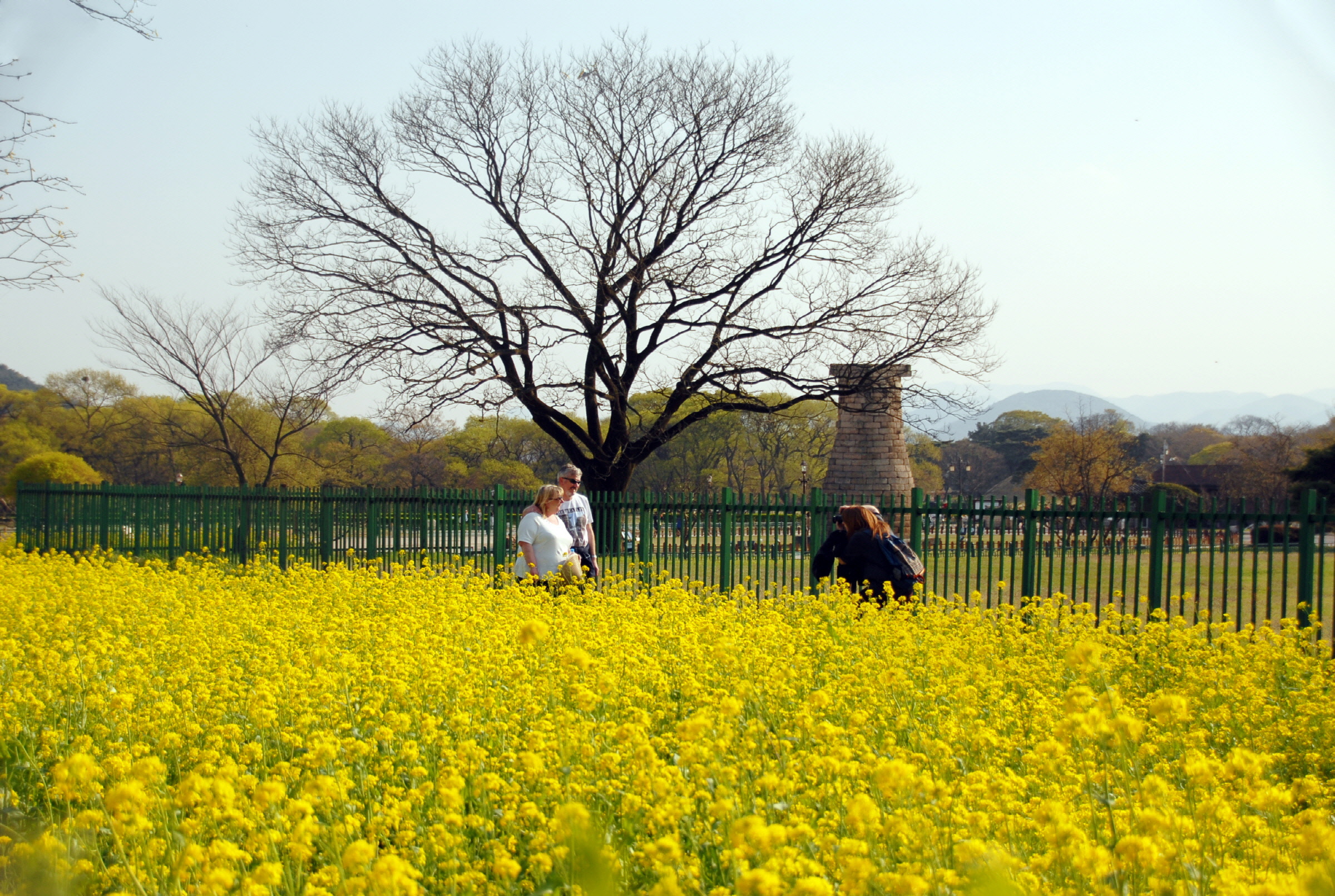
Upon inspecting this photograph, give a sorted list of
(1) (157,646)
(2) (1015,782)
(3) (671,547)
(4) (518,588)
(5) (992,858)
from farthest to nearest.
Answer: (3) (671,547) < (4) (518,588) < (1) (157,646) < (2) (1015,782) < (5) (992,858)

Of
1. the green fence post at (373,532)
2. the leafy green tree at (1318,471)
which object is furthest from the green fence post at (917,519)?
the leafy green tree at (1318,471)

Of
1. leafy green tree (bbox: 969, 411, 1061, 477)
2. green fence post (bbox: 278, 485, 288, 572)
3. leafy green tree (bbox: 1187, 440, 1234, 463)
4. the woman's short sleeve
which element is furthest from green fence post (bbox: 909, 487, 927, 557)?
leafy green tree (bbox: 1187, 440, 1234, 463)

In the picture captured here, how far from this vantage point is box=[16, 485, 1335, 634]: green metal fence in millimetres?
8547

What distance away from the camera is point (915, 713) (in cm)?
453

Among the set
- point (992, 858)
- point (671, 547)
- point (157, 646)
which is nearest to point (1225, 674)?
point (992, 858)

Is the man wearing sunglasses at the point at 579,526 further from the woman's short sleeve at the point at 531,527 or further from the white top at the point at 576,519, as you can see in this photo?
the woman's short sleeve at the point at 531,527

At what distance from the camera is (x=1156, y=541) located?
863 cm

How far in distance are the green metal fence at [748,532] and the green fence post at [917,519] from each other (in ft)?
0.07

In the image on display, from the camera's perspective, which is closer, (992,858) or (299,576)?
(992,858)

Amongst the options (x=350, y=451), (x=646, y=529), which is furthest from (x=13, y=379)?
(x=646, y=529)

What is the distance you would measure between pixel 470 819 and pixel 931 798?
141cm

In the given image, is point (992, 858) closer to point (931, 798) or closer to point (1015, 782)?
point (931, 798)

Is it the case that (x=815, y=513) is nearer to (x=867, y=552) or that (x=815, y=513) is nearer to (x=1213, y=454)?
(x=867, y=552)

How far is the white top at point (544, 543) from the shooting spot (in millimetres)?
8086
